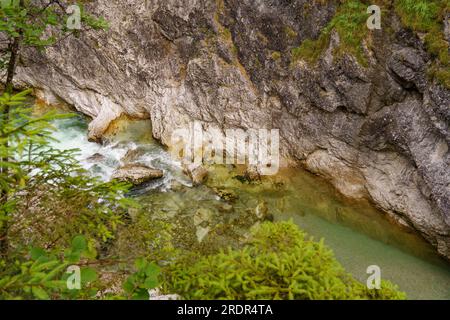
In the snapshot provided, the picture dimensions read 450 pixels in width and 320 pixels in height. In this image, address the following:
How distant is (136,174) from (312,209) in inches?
360

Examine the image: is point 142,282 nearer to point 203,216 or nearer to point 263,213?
point 203,216

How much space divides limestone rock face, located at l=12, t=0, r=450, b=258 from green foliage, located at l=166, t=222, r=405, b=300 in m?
10.1

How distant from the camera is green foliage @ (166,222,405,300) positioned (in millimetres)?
4934

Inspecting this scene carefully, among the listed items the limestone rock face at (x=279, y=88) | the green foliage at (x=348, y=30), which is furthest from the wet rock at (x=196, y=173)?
the green foliage at (x=348, y=30)

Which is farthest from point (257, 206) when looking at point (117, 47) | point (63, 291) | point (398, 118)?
point (117, 47)

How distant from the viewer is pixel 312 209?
16.2 m

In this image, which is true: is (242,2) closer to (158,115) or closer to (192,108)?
(192,108)

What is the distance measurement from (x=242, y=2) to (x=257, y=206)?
10.8 metres

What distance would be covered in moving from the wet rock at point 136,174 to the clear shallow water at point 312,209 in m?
0.41

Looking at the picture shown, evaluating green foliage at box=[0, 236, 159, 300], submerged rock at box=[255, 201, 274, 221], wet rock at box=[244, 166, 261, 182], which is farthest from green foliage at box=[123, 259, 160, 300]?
wet rock at box=[244, 166, 261, 182]

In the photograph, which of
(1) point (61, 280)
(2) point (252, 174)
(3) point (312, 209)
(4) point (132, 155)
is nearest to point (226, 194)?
(2) point (252, 174)

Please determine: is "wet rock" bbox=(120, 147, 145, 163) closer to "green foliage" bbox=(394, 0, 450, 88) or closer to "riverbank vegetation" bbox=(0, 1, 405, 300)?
"riverbank vegetation" bbox=(0, 1, 405, 300)

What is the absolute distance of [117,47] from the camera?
70.4 feet

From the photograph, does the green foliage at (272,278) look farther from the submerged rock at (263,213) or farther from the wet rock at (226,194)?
the wet rock at (226,194)
